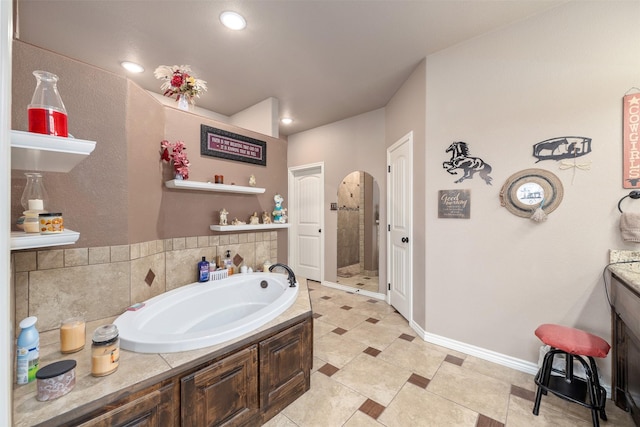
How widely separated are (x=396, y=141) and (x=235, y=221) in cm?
222

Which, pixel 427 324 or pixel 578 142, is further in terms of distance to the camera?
pixel 427 324

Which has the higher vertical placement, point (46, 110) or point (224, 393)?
point (46, 110)

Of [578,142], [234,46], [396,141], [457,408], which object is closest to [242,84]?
[234,46]

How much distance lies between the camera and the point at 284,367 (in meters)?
1.66

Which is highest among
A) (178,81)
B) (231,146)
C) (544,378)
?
(178,81)

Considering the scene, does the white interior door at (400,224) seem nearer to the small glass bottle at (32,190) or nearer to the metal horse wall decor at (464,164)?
the metal horse wall decor at (464,164)

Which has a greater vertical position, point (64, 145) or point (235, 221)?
point (64, 145)

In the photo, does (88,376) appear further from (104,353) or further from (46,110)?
(46,110)

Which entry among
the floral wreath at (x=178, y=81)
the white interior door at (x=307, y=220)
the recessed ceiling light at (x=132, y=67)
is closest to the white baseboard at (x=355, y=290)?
the white interior door at (x=307, y=220)

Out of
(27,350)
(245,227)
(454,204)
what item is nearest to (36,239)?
(27,350)

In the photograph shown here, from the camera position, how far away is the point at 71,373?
Result: 105cm

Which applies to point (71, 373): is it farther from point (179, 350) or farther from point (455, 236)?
point (455, 236)

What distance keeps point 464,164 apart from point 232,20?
234cm

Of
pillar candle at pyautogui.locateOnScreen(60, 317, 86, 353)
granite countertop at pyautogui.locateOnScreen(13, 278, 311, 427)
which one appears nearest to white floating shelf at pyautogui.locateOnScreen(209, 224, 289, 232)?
granite countertop at pyautogui.locateOnScreen(13, 278, 311, 427)
